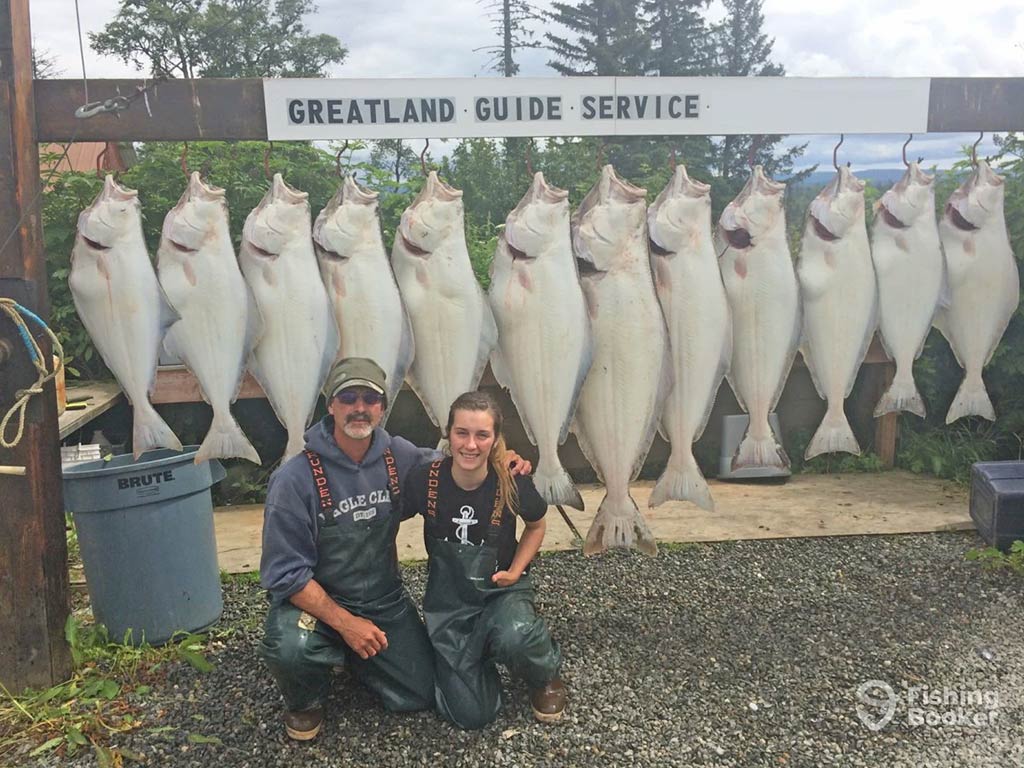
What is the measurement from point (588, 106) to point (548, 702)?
2129 mm

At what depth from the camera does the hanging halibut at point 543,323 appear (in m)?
2.95

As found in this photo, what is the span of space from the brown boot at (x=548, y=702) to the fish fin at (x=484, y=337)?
44.4 inches

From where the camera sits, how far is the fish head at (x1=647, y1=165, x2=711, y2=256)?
301 cm

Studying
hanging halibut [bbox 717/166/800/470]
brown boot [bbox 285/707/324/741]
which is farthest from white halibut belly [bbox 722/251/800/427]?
brown boot [bbox 285/707/324/741]

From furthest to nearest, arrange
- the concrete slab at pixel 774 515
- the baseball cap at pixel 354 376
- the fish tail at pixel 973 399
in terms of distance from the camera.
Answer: the concrete slab at pixel 774 515 → the fish tail at pixel 973 399 → the baseball cap at pixel 354 376

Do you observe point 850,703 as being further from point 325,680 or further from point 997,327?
point 325,680

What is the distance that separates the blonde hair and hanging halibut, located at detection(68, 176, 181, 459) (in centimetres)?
99

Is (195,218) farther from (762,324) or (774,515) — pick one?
(774,515)

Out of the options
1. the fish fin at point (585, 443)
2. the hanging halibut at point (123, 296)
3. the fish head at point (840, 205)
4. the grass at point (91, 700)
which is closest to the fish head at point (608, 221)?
the fish fin at point (585, 443)

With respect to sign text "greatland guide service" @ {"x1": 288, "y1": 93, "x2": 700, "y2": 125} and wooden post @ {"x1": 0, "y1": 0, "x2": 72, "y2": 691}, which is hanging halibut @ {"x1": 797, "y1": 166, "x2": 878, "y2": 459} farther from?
wooden post @ {"x1": 0, "y1": 0, "x2": 72, "y2": 691}

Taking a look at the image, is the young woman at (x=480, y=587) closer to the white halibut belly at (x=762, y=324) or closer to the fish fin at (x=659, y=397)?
the fish fin at (x=659, y=397)

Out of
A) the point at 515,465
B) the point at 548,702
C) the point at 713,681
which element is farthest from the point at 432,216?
the point at 713,681

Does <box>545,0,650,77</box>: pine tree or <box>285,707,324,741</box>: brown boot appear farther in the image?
<box>545,0,650,77</box>: pine tree

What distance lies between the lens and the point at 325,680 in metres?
2.91
